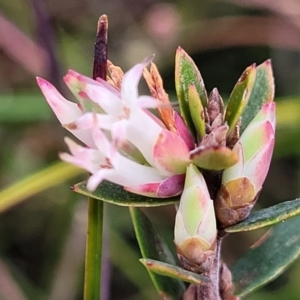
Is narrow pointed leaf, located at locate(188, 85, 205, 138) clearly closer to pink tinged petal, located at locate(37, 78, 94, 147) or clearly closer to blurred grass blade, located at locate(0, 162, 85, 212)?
pink tinged petal, located at locate(37, 78, 94, 147)

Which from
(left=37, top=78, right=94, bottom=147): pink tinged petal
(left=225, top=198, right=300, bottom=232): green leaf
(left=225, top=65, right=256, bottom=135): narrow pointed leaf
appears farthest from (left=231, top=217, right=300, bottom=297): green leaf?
(left=37, top=78, right=94, bottom=147): pink tinged petal

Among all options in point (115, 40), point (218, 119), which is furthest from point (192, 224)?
point (115, 40)

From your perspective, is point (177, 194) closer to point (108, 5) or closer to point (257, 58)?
point (257, 58)

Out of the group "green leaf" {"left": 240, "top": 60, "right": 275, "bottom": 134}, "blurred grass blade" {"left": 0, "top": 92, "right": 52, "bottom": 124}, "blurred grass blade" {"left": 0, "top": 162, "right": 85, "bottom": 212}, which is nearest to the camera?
"green leaf" {"left": 240, "top": 60, "right": 275, "bottom": 134}

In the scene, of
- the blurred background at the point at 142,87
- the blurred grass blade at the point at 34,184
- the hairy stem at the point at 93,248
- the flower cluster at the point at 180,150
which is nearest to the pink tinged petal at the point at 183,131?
the flower cluster at the point at 180,150

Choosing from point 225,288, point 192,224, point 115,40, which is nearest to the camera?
point 192,224

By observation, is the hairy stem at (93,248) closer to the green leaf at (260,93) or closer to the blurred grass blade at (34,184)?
the green leaf at (260,93)
